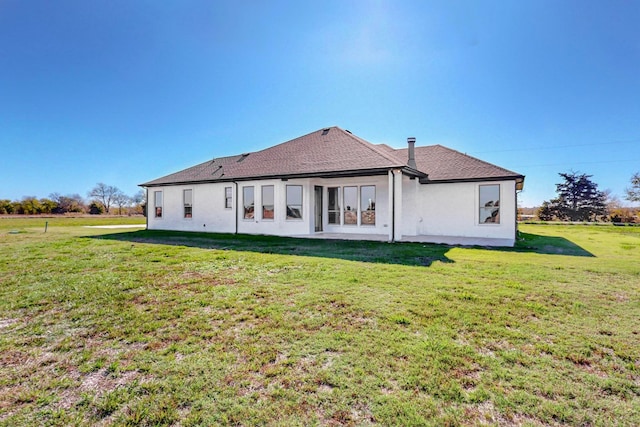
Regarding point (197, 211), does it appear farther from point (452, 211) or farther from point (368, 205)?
point (452, 211)

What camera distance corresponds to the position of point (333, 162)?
42.3 ft

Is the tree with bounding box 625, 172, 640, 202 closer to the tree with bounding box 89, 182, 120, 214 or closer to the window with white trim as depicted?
the window with white trim

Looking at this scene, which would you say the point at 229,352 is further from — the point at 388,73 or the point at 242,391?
the point at 388,73

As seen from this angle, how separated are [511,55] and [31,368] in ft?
65.0

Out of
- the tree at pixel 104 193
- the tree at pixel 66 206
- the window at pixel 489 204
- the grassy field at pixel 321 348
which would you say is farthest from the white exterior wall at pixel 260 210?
the tree at pixel 104 193

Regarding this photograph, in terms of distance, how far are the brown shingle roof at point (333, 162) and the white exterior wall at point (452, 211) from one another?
0.64 meters

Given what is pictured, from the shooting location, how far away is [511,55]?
48.4 feet

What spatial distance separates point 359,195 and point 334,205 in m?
1.42

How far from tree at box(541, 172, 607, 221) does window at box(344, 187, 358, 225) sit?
27.3 meters

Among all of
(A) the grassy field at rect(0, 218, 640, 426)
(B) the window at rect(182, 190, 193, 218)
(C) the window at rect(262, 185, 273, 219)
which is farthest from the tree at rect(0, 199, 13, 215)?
(A) the grassy field at rect(0, 218, 640, 426)

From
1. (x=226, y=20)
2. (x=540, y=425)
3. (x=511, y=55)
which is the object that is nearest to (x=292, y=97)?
(x=226, y=20)

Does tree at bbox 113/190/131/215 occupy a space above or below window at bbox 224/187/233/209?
above

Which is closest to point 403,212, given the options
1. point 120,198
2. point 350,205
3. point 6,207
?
point 350,205

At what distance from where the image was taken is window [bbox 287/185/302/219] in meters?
13.7
